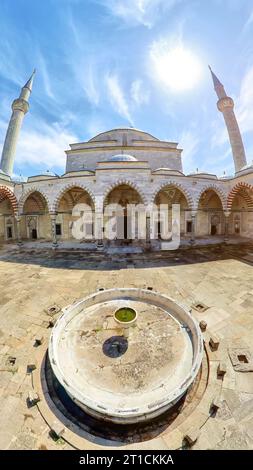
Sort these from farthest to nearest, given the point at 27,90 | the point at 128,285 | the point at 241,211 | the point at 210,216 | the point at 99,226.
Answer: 1. the point at 27,90
2. the point at 210,216
3. the point at 241,211
4. the point at 99,226
5. the point at 128,285

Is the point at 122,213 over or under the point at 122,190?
under

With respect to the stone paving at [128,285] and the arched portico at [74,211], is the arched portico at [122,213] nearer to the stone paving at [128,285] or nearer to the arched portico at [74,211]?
the arched portico at [74,211]

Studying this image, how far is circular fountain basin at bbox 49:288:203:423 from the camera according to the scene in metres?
3.15

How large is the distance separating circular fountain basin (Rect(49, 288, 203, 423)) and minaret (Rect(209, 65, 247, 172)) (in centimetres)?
2240

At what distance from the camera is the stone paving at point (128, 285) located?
2962 mm

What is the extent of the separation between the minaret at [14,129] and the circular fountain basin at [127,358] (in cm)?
2164

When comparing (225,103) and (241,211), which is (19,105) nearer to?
(225,103)

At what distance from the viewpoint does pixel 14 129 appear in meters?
21.7

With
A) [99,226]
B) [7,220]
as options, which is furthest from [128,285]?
[7,220]

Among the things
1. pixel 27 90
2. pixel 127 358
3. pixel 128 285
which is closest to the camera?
pixel 127 358

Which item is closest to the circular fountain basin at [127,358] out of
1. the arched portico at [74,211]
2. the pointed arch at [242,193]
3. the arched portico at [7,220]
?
the arched portico at [74,211]

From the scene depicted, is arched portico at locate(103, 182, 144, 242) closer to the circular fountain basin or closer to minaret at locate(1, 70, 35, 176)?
the circular fountain basin

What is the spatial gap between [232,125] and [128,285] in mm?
25223
